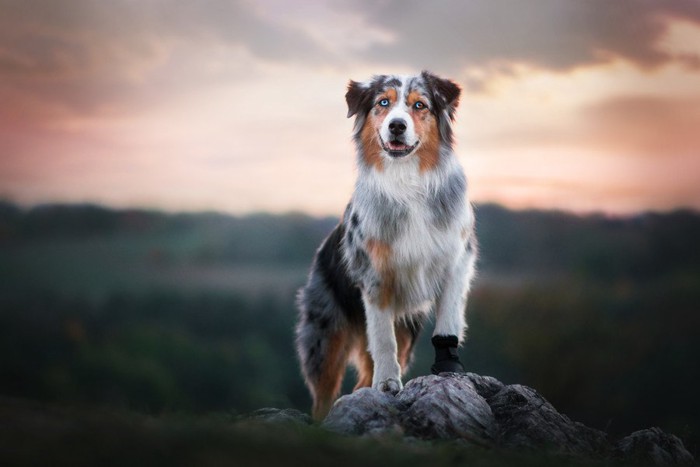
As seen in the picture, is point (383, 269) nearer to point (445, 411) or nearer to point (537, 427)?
point (445, 411)

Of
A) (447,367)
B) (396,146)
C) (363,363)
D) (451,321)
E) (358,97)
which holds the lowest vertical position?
(363,363)

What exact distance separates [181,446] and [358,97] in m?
3.96

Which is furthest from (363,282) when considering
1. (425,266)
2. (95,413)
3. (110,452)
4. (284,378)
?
(284,378)

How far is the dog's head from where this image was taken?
6.37 m

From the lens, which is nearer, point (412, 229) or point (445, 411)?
point (445, 411)

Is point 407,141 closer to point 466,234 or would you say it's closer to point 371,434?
point 466,234

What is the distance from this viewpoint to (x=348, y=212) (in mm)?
7188

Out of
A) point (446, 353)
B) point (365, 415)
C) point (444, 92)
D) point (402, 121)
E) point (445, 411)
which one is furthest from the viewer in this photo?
point (444, 92)

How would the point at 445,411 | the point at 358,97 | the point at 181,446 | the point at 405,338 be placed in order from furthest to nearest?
the point at 405,338 < the point at 358,97 < the point at 445,411 < the point at 181,446

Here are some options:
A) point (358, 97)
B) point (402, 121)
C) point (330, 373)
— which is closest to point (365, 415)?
point (330, 373)

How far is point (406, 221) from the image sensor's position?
659cm

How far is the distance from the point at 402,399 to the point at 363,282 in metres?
1.16

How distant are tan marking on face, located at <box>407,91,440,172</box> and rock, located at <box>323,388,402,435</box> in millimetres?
2095

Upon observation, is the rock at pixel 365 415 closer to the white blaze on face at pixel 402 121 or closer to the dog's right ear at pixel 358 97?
the white blaze on face at pixel 402 121
